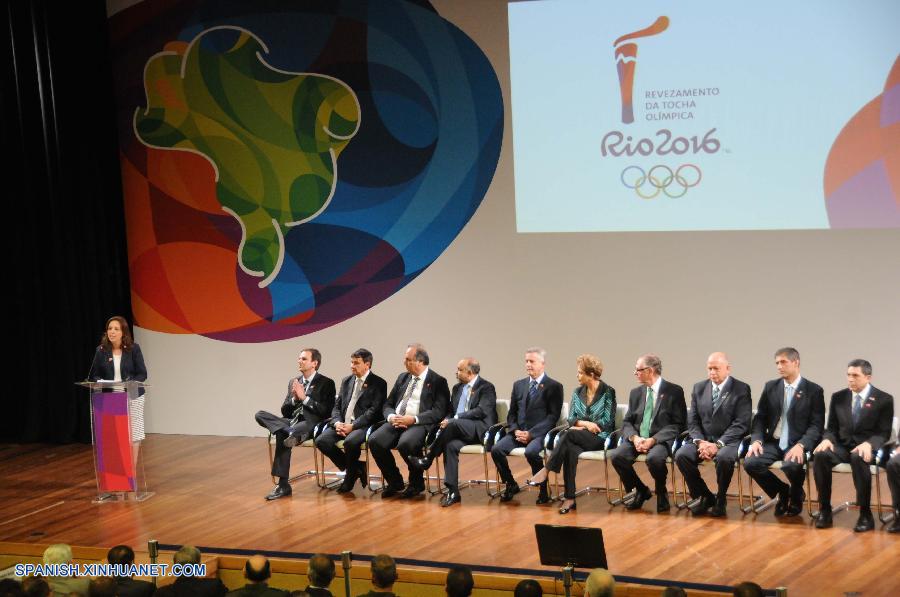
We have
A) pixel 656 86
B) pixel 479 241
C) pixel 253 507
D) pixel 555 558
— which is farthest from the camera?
pixel 479 241

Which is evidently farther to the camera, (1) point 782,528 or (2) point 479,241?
(2) point 479,241

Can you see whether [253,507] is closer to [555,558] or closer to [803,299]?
[555,558]

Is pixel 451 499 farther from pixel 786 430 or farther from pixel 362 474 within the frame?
pixel 786 430

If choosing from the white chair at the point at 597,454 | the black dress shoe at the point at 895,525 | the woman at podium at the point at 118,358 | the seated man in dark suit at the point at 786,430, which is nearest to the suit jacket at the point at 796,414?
the seated man in dark suit at the point at 786,430

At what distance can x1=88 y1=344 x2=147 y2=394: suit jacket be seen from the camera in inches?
335

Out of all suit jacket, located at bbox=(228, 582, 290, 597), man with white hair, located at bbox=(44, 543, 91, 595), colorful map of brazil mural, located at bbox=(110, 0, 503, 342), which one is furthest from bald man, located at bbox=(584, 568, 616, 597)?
colorful map of brazil mural, located at bbox=(110, 0, 503, 342)

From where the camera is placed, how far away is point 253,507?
26.1ft

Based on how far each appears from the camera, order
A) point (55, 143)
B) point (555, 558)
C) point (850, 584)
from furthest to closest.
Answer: point (55, 143) → point (850, 584) → point (555, 558)

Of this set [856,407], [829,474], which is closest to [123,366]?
[829,474]

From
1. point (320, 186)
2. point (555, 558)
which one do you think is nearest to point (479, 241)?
point (320, 186)

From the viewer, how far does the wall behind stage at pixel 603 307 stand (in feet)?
26.9

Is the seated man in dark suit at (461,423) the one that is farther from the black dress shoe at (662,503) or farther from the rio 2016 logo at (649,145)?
the rio 2016 logo at (649,145)

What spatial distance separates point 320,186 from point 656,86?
284 centimetres

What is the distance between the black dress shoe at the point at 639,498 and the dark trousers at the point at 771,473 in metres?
0.69
